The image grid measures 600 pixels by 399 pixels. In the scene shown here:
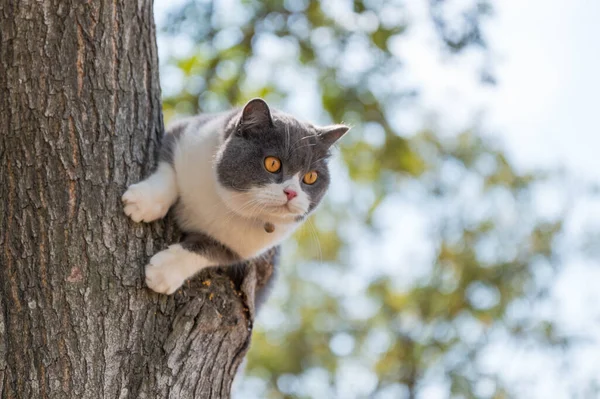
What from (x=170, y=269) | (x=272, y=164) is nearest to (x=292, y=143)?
(x=272, y=164)

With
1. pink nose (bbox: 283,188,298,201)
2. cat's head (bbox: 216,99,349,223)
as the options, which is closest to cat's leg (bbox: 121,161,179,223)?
cat's head (bbox: 216,99,349,223)

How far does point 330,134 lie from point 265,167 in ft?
1.51

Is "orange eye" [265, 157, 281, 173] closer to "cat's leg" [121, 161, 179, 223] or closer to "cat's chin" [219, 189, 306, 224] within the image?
"cat's chin" [219, 189, 306, 224]

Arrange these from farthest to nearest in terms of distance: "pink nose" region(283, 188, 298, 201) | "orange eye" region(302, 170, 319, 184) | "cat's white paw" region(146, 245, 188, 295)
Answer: "orange eye" region(302, 170, 319, 184) → "pink nose" region(283, 188, 298, 201) → "cat's white paw" region(146, 245, 188, 295)

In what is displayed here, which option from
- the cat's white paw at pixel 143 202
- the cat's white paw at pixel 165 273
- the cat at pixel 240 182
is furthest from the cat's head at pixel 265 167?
the cat's white paw at pixel 165 273

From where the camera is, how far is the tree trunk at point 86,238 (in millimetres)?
2521

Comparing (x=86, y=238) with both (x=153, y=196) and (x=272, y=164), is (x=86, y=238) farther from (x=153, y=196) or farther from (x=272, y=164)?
(x=272, y=164)

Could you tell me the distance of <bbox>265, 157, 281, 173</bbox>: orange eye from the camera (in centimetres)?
324

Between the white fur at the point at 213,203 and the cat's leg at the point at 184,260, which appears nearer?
the cat's leg at the point at 184,260

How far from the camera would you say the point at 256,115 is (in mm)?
3236

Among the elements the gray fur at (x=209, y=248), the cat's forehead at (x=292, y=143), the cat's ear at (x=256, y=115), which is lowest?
the gray fur at (x=209, y=248)

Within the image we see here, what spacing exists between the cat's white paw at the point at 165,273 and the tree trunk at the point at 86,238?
5 centimetres

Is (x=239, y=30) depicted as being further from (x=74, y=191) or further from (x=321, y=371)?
(x=321, y=371)

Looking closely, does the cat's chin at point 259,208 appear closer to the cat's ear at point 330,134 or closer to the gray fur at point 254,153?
the gray fur at point 254,153
